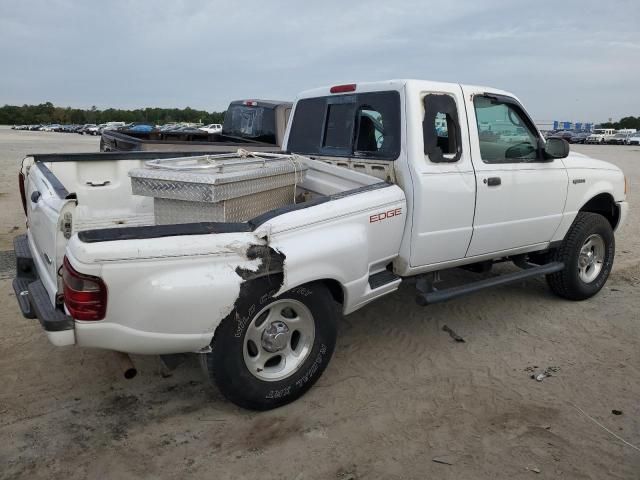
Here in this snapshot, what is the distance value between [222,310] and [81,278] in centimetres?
72

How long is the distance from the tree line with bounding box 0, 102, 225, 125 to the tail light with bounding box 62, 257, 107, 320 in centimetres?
10545

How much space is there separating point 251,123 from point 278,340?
684 centimetres

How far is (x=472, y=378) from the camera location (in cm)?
384

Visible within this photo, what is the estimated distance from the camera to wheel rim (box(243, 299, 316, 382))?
3.22 meters

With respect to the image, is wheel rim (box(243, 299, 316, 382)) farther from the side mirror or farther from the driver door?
the side mirror

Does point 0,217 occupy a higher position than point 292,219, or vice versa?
point 292,219

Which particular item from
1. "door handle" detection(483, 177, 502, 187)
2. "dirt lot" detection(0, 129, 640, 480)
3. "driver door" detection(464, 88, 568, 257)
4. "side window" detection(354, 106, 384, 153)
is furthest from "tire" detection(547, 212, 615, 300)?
"side window" detection(354, 106, 384, 153)

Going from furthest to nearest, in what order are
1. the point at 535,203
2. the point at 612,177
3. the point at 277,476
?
the point at 612,177
the point at 535,203
the point at 277,476

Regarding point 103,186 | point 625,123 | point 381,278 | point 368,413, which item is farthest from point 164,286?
point 625,123

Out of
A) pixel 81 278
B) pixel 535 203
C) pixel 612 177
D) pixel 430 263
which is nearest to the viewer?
pixel 81 278

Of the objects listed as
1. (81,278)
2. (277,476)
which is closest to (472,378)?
(277,476)

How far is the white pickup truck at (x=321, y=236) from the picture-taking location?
2.71m

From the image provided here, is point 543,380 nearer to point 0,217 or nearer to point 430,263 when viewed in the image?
point 430,263

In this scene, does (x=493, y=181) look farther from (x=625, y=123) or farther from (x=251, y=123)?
(x=625, y=123)
